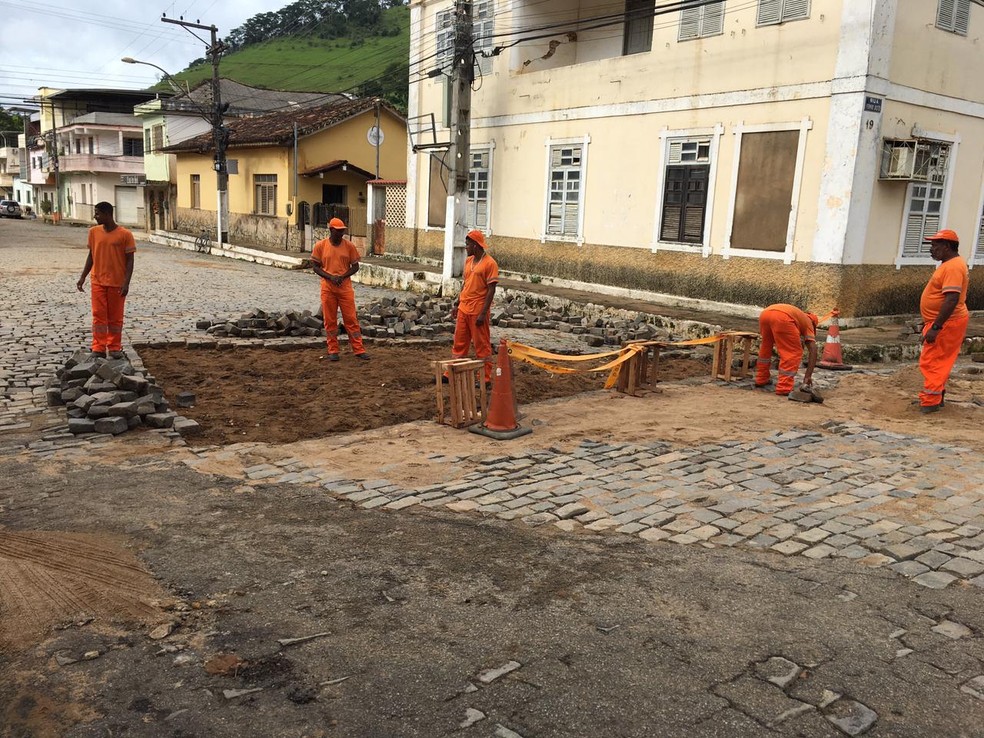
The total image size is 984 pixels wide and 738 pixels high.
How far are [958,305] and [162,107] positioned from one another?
44176 mm

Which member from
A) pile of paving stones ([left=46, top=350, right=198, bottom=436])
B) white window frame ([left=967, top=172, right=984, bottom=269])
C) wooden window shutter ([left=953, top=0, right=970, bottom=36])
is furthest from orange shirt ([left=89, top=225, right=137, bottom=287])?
white window frame ([left=967, top=172, right=984, bottom=269])

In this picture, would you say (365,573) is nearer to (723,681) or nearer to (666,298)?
(723,681)

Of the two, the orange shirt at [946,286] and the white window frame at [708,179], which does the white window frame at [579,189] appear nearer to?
the white window frame at [708,179]

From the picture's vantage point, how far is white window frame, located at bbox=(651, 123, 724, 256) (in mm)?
13719

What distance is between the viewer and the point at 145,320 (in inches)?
479

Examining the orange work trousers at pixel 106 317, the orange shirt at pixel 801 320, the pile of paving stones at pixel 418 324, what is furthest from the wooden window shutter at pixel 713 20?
the orange work trousers at pixel 106 317

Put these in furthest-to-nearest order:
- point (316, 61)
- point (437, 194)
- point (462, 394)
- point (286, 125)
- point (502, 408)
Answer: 1. point (316, 61)
2. point (286, 125)
3. point (437, 194)
4. point (462, 394)
5. point (502, 408)

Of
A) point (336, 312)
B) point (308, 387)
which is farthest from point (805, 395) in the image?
point (336, 312)

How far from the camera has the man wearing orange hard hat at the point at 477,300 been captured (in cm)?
796

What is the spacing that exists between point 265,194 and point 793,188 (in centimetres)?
2417

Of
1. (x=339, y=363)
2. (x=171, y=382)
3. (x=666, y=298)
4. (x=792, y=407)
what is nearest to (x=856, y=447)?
(x=792, y=407)

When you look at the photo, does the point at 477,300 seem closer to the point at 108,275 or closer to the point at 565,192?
the point at 108,275

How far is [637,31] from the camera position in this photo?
16.5 metres

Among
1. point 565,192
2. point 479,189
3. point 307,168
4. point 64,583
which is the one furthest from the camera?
point 307,168
